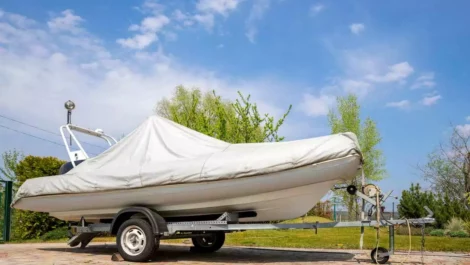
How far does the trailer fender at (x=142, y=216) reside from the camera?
803 cm

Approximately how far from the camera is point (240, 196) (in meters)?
7.71

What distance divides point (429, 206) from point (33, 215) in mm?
17915

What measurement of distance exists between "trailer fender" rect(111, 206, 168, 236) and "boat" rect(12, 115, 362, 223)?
0.60ft

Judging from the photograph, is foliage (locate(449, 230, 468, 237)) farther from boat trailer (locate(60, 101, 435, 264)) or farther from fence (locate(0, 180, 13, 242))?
fence (locate(0, 180, 13, 242))

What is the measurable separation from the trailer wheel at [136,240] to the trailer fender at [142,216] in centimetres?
12

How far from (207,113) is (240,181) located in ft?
94.3

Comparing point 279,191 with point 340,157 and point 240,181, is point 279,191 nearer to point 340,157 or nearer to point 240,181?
point 240,181

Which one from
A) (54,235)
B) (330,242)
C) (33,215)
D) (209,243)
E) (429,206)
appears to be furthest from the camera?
(429,206)

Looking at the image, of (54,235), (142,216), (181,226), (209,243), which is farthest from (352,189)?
(54,235)

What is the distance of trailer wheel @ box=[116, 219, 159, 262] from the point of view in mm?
8000

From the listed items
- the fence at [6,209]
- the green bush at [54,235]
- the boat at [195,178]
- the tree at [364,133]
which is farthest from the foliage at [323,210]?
the boat at [195,178]

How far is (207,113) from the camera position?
36031 mm

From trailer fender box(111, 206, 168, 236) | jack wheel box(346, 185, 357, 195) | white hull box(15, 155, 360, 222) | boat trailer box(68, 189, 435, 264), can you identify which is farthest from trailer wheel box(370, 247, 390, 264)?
trailer fender box(111, 206, 168, 236)

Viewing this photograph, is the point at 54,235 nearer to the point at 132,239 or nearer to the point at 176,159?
the point at 132,239
